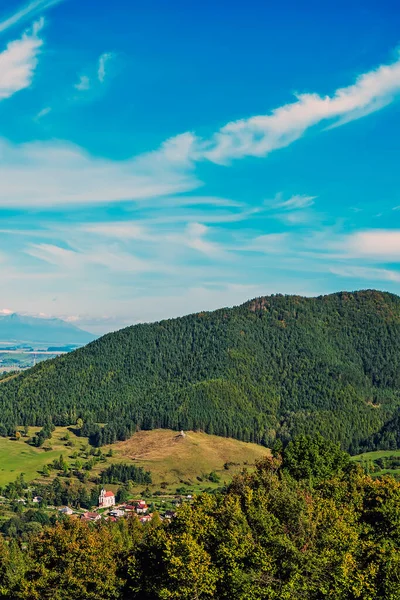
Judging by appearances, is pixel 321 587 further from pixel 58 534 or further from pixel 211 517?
pixel 58 534

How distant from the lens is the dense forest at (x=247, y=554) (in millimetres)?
49844

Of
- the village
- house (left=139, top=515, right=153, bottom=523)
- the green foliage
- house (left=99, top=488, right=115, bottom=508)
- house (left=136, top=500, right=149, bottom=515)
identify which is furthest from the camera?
house (left=99, top=488, right=115, bottom=508)

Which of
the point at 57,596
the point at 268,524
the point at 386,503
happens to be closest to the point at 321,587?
the point at 268,524

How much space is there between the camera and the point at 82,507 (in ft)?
587

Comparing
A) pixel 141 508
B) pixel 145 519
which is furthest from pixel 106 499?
pixel 145 519

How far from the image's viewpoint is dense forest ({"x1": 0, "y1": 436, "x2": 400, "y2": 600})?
49.8 meters

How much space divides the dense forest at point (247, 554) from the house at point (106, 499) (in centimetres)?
10400

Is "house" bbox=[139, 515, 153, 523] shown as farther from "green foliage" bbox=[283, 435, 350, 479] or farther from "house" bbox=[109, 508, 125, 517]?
"green foliage" bbox=[283, 435, 350, 479]

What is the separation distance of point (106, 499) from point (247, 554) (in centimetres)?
13453

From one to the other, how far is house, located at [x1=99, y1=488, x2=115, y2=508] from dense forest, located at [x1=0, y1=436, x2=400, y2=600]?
104 m

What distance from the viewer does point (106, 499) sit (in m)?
178

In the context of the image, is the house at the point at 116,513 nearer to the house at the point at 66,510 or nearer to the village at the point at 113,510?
the village at the point at 113,510

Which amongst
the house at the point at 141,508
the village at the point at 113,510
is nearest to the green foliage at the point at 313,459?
the village at the point at 113,510

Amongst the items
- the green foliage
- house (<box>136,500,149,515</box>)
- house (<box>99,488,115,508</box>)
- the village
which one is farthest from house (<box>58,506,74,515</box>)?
the green foliage
